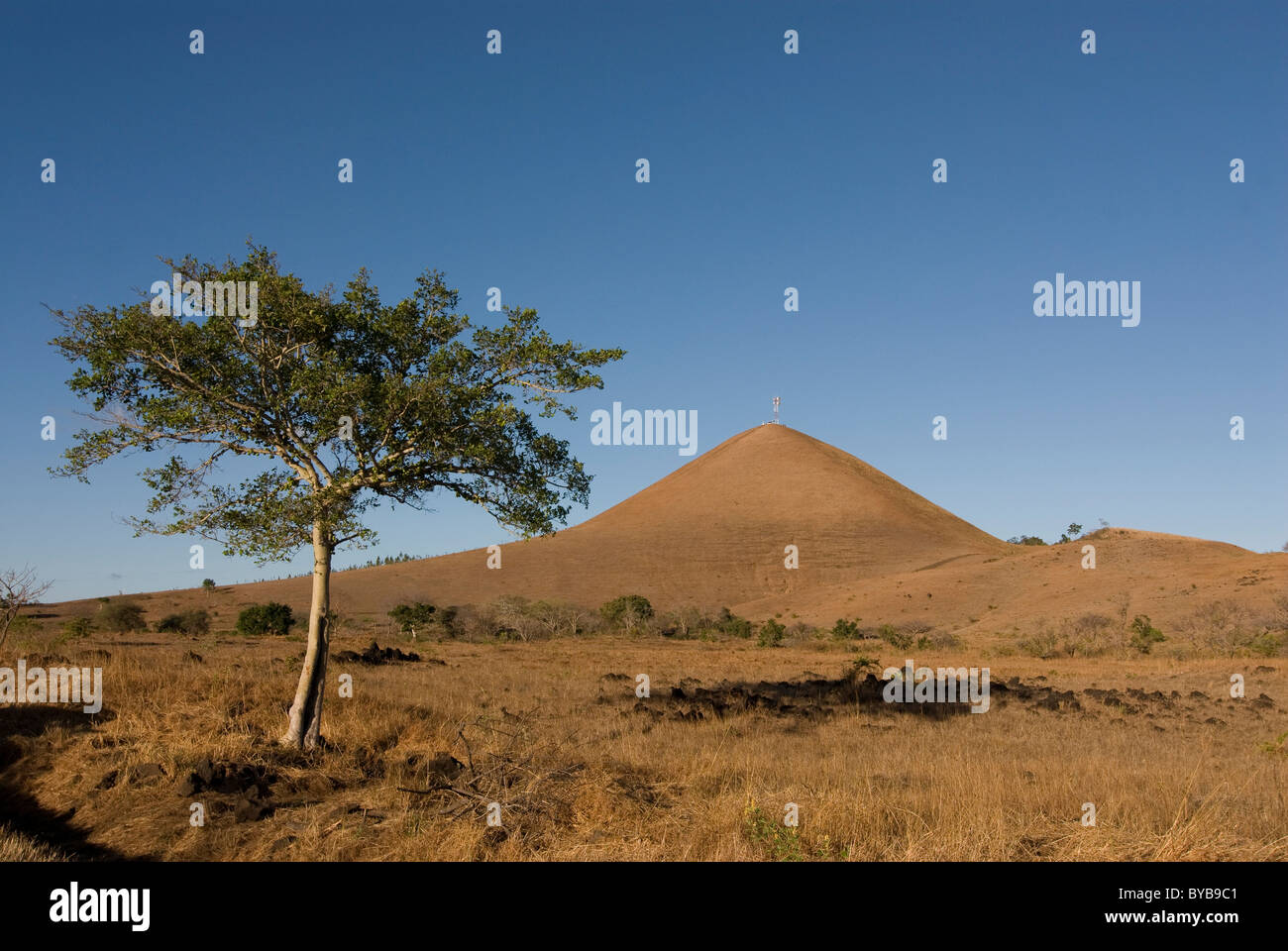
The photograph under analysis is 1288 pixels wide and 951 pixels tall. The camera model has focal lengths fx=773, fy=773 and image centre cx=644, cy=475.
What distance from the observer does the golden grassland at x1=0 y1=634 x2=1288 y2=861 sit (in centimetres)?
787

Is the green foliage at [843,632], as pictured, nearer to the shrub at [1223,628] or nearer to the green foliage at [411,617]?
the shrub at [1223,628]

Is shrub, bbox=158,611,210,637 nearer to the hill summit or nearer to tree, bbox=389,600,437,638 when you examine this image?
tree, bbox=389,600,437,638

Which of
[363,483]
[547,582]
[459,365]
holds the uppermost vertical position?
[459,365]

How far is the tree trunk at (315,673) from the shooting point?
12.5m

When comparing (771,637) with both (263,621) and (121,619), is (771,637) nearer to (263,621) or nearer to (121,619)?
(263,621)

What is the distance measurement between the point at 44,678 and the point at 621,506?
14212 cm

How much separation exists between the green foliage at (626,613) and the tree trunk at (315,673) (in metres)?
45.4

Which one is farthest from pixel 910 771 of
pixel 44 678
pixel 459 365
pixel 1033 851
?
pixel 44 678

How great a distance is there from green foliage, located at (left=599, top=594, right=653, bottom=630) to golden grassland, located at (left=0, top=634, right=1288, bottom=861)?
39.5 m

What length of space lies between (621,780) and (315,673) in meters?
5.78

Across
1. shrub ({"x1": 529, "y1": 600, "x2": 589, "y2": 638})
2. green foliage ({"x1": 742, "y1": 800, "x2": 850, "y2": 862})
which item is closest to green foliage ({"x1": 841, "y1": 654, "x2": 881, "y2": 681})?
green foliage ({"x1": 742, "y1": 800, "x2": 850, "y2": 862})

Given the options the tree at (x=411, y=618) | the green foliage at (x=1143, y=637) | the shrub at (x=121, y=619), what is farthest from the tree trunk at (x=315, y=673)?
the shrub at (x=121, y=619)

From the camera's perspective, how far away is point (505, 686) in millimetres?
22562

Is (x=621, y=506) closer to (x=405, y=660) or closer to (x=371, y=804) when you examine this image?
(x=405, y=660)
